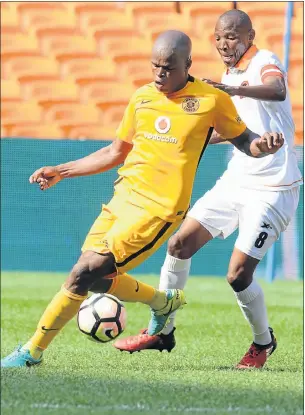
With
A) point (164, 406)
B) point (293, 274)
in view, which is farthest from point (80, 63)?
point (164, 406)

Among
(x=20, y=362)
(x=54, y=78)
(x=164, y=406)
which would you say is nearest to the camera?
(x=164, y=406)

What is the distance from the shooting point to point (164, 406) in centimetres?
463

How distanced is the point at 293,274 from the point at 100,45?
5.02m

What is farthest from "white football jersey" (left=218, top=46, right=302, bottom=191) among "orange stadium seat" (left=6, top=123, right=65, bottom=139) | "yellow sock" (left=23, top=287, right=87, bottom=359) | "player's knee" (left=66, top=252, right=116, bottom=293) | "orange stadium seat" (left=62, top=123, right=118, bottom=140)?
"orange stadium seat" (left=6, top=123, right=65, bottom=139)

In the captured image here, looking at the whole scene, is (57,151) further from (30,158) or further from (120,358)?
(120,358)

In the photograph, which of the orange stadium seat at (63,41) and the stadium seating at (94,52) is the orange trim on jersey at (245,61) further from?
the orange stadium seat at (63,41)

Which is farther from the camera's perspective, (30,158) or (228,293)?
(30,158)

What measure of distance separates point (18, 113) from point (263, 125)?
30.2 feet

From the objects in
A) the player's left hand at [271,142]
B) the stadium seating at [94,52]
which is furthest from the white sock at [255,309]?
the stadium seating at [94,52]

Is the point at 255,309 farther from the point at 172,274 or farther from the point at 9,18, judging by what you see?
Result: the point at 9,18

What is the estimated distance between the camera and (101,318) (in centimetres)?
614

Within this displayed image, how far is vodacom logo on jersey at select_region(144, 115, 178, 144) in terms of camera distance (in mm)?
5977

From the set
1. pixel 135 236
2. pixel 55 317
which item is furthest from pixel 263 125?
pixel 55 317

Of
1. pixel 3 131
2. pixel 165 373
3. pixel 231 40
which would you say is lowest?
pixel 3 131
